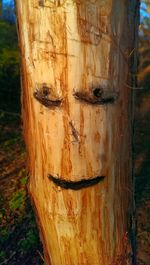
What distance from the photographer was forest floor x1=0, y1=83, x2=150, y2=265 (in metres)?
4.06

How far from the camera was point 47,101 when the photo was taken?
68.5 inches

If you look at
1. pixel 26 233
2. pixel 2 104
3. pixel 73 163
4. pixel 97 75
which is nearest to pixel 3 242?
pixel 26 233

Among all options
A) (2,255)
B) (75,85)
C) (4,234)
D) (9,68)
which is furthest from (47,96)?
(9,68)

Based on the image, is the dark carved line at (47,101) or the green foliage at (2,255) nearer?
the dark carved line at (47,101)

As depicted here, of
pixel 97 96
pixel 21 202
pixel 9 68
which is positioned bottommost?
pixel 21 202

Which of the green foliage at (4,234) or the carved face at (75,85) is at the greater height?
the carved face at (75,85)

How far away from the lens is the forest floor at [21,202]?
13.3 ft

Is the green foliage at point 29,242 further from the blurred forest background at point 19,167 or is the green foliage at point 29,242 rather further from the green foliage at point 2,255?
the green foliage at point 2,255

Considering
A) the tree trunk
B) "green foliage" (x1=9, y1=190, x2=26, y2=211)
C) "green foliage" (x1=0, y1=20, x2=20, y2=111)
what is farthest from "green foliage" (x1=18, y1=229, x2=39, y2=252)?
"green foliage" (x1=0, y1=20, x2=20, y2=111)

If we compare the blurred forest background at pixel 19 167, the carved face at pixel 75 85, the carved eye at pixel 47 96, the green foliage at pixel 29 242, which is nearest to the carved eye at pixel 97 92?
the carved face at pixel 75 85

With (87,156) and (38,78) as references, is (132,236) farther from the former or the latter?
(38,78)

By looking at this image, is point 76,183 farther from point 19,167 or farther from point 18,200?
point 19,167

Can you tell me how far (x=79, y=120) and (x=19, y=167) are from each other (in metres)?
4.44

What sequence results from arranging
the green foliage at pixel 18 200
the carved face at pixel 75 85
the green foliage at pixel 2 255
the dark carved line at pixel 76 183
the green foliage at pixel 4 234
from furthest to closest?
1. the green foliage at pixel 18 200
2. the green foliage at pixel 4 234
3. the green foliage at pixel 2 255
4. the dark carved line at pixel 76 183
5. the carved face at pixel 75 85
